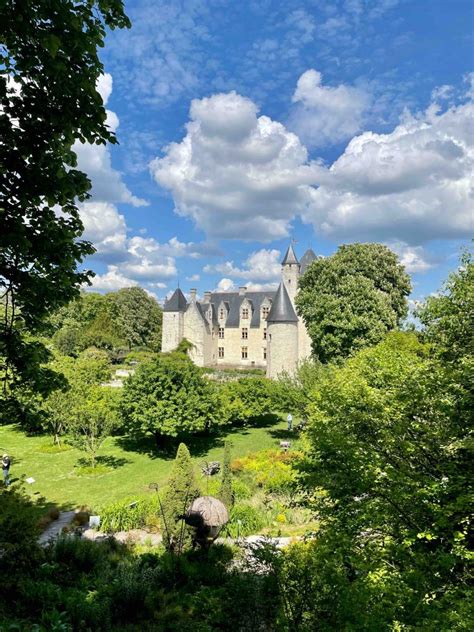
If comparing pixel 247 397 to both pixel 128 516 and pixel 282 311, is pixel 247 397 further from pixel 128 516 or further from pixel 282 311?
pixel 282 311

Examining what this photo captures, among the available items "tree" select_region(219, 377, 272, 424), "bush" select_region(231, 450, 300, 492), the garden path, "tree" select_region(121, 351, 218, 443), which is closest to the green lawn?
the garden path

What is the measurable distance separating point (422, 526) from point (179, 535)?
683cm

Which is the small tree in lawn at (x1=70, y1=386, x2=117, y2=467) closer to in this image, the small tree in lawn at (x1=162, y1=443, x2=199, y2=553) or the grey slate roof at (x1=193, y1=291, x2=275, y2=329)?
the small tree in lawn at (x1=162, y1=443, x2=199, y2=553)

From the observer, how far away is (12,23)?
12.3ft

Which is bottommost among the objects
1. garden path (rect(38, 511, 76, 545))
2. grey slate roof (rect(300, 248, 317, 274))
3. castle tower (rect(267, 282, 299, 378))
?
garden path (rect(38, 511, 76, 545))

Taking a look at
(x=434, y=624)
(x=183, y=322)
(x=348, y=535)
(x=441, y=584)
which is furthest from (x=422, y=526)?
(x=183, y=322)

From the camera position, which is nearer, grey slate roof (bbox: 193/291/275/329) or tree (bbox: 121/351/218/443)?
tree (bbox: 121/351/218/443)

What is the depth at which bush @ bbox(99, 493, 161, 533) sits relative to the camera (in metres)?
12.3

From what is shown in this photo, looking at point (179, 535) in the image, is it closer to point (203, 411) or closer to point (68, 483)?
point (68, 483)

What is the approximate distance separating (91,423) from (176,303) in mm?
33748

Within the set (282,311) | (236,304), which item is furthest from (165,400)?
(236,304)

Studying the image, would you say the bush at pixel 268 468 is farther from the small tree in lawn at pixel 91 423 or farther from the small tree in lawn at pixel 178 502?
the small tree in lawn at pixel 91 423

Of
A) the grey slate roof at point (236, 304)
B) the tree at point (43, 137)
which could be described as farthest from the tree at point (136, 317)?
the tree at point (43, 137)

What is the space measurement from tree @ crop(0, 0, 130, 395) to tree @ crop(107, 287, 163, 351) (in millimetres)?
51966
